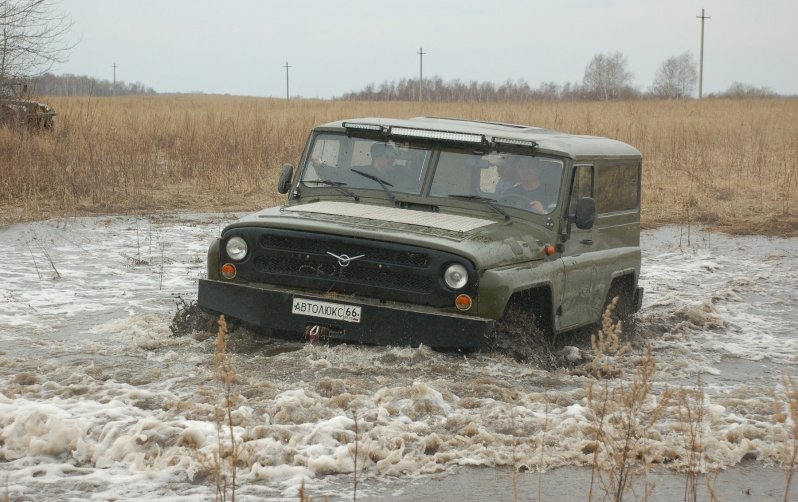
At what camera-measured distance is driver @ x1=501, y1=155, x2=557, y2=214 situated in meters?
8.01

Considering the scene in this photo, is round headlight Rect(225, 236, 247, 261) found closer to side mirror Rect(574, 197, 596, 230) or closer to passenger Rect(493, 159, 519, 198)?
passenger Rect(493, 159, 519, 198)

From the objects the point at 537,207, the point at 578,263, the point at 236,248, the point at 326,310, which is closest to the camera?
the point at 326,310

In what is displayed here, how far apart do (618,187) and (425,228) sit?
231 centimetres

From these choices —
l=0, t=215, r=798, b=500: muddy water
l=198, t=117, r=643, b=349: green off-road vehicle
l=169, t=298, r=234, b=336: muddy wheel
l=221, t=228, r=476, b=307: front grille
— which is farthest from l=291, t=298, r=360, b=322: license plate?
l=169, t=298, r=234, b=336: muddy wheel

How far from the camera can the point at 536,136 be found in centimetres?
848

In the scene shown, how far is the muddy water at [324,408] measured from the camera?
17.4ft

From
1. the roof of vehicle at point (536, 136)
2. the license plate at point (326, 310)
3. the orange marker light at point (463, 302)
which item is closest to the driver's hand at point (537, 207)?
the roof of vehicle at point (536, 136)

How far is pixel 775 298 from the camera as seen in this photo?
1193 centimetres

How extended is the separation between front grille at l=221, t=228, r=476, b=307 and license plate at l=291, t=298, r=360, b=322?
133 millimetres

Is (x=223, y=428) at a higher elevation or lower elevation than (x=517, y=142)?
lower

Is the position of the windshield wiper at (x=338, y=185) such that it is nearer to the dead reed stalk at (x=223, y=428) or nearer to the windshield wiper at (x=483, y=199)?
the windshield wiper at (x=483, y=199)

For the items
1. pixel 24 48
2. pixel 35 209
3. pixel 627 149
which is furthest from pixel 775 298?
pixel 24 48

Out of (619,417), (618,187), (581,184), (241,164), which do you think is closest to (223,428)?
(619,417)

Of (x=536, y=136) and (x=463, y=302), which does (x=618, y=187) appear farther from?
(x=463, y=302)
